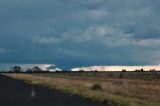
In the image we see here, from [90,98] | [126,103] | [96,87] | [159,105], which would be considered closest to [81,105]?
[126,103]

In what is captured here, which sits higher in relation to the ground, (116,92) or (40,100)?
(116,92)

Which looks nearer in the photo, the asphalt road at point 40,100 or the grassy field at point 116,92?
the asphalt road at point 40,100

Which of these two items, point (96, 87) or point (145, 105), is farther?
point (96, 87)

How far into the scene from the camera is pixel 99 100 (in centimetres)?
2780

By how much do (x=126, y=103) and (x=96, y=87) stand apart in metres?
19.4

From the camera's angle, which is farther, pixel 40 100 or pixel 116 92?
pixel 116 92

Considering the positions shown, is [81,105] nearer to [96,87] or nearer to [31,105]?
[31,105]

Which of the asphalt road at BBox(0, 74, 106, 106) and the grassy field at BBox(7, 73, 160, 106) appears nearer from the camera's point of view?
the asphalt road at BBox(0, 74, 106, 106)

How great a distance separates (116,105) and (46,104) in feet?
12.2

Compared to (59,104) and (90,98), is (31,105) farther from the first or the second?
(90,98)

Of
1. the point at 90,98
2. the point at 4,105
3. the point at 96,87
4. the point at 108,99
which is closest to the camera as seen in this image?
the point at 4,105

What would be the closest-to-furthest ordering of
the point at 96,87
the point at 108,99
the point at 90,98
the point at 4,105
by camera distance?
the point at 4,105
the point at 108,99
the point at 90,98
the point at 96,87

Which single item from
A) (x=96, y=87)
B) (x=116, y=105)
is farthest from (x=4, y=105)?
(x=96, y=87)

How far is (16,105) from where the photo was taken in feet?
76.6
